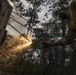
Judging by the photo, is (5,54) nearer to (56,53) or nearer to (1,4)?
(1,4)

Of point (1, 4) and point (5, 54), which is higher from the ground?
point (5, 54)

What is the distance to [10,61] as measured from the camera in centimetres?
1780

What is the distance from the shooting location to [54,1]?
32.3 meters

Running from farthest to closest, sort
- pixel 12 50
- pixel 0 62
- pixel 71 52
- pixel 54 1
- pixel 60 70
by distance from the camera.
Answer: pixel 71 52, pixel 54 1, pixel 60 70, pixel 12 50, pixel 0 62

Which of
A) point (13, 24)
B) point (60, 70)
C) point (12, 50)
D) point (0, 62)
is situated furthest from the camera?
point (60, 70)

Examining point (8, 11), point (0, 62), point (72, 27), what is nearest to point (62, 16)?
point (72, 27)

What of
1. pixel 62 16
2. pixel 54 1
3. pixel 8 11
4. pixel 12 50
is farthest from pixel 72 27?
pixel 54 1

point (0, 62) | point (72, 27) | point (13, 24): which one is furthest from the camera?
point (0, 62)

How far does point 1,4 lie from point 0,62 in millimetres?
13525

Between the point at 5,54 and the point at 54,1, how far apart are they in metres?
17.1

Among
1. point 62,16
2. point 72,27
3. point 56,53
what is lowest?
point 72,27

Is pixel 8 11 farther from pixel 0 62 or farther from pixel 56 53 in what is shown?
pixel 56 53

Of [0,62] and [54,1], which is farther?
[54,1]

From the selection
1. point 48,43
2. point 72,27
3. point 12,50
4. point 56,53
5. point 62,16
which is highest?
point 56,53
